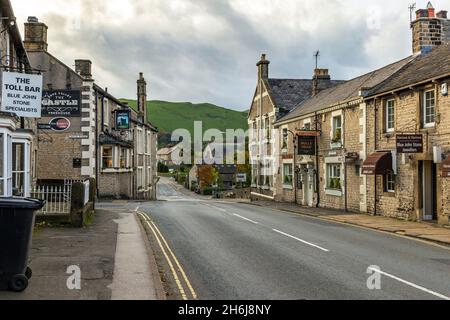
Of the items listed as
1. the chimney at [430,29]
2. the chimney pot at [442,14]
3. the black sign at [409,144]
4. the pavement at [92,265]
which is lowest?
the pavement at [92,265]

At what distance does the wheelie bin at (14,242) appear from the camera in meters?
8.30

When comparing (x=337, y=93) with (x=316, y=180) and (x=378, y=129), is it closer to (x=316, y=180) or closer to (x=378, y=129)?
(x=316, y=180)

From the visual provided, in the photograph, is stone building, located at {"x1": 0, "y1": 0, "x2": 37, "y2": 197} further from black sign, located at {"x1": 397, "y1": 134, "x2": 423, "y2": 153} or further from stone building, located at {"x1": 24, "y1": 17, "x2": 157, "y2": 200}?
black sign, located at {"x1": 397, "y1": 134, "x2": 423, "y2": 153}

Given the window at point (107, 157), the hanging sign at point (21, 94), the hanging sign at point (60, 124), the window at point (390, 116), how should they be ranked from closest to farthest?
the hanging sign at point (21, 94) < the window at point (390, 116) < the hanging sign at point (60, 124) < the window at point (107, 157)

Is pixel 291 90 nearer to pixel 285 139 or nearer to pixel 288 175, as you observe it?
pixel 285 139

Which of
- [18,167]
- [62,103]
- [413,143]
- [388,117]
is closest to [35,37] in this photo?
[62,103]

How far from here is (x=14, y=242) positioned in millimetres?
8383

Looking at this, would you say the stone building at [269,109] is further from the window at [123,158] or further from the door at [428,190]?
the door at [428,190]

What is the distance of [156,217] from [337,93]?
52.8 ft

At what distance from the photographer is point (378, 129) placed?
2380cm

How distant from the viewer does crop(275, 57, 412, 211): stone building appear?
2609cm

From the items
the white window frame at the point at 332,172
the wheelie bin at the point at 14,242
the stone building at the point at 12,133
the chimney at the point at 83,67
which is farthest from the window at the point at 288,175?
the wheelie bin at the point at 14,242

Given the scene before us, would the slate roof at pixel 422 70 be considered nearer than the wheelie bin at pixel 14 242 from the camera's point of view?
No

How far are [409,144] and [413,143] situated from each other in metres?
0.17
